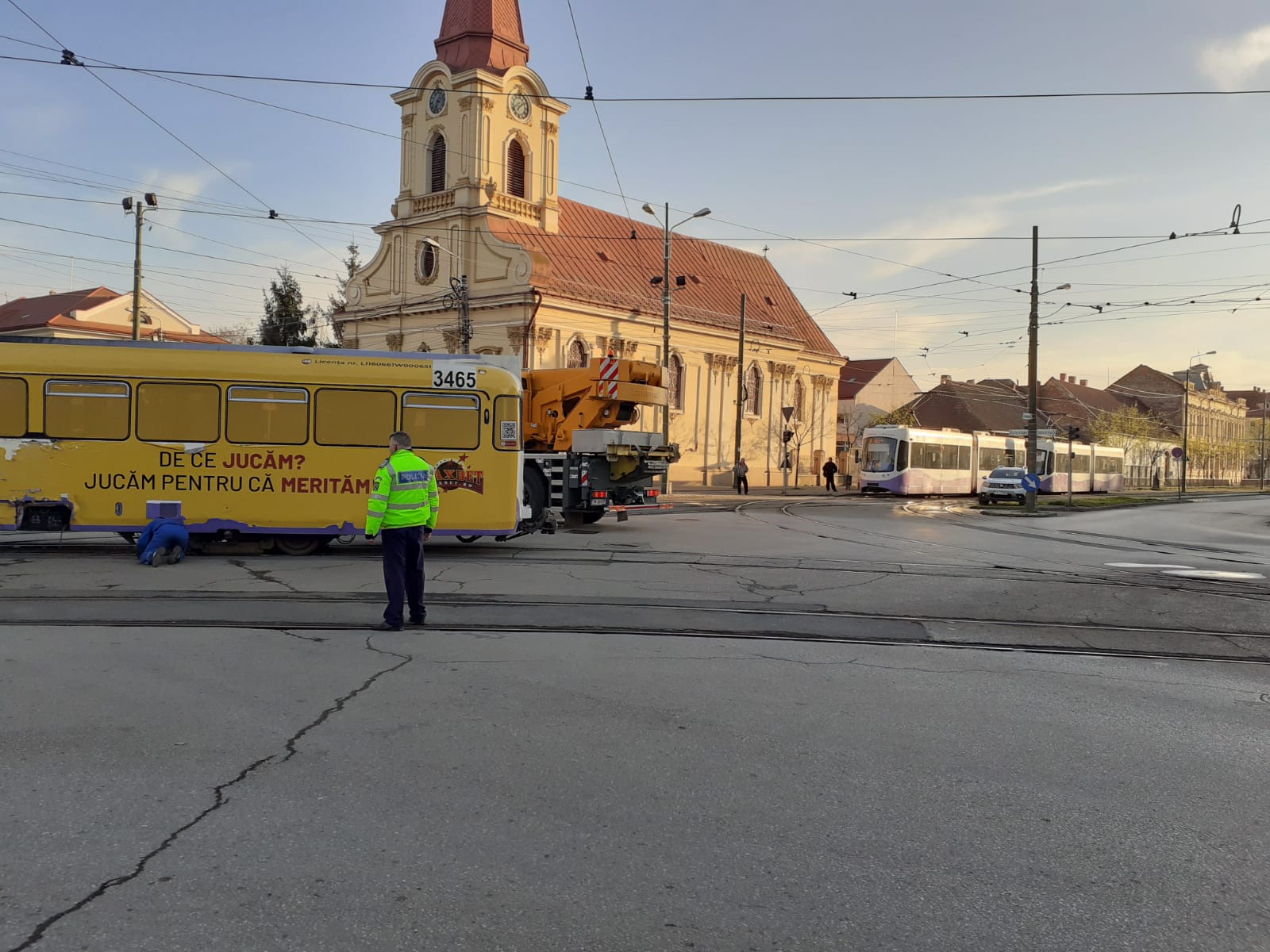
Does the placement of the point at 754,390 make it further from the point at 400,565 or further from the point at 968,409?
the point at 400,565

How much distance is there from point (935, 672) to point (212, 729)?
196 inches

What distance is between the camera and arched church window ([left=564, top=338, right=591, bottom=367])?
150 feet

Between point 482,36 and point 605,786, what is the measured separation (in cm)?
4682

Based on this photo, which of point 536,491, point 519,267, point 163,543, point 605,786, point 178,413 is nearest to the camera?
point 605,786

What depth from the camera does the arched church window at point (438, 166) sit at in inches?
1863

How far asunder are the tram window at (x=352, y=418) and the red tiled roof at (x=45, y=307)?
58.8m

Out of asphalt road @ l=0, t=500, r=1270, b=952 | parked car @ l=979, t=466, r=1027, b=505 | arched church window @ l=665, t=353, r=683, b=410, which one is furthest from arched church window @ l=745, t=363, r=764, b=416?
asphalt road @ l=0, t=500, r=1270, b=952

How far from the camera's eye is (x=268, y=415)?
46.6 feet

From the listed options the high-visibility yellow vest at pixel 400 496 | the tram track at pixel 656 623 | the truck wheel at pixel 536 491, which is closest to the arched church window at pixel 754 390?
the truck wheel at pixel 536 491

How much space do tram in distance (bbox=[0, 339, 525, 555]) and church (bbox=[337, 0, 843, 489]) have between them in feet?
85.4

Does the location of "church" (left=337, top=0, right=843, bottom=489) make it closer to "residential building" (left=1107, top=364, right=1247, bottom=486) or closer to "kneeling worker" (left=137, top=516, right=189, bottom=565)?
"kneeling worker" (left=137, top=516, right=189, bottom=565)

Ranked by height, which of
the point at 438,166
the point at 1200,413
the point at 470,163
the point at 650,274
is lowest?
the point at 1200,413

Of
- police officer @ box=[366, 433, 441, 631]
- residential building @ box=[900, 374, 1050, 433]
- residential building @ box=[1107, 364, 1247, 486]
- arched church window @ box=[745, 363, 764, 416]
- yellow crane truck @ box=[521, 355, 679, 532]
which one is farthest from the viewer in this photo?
residential building @ box=[1107, 364, 1247, 486]

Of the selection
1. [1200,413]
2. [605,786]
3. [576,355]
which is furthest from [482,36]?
[1200,413]
